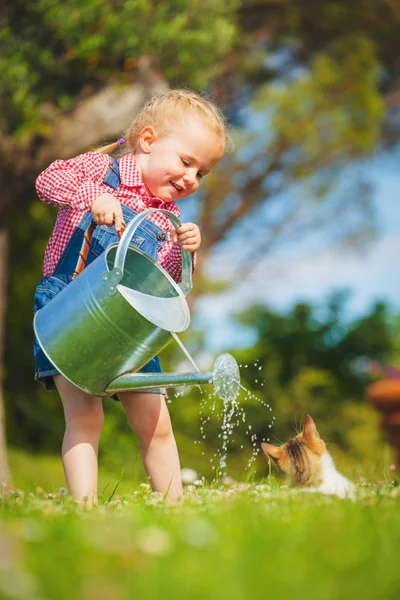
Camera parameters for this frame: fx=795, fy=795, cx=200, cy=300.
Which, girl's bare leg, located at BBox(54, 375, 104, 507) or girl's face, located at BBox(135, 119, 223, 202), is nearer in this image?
girl's bare leg, located at BBox(54, 375, 104, 507)

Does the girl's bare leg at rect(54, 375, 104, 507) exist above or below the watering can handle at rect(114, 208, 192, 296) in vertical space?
Result: below

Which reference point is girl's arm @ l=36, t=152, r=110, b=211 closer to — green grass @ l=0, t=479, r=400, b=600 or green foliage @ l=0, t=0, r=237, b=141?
green grass @ l=0, t=479, r=400, b=600

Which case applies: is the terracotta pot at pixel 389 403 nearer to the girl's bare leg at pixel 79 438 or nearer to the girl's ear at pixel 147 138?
the girl's bare leg at pixel 79 438

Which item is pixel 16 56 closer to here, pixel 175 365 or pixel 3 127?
pixel 3 127

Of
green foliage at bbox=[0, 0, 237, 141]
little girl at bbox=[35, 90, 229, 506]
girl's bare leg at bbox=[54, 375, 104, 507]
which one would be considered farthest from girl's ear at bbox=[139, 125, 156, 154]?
green foliage at bbox=[0, 0, 237, 141]

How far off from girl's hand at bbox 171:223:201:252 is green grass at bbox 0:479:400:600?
1.12 metres

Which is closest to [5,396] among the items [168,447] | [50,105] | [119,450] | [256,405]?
[119,450]

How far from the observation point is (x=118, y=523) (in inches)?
55.5

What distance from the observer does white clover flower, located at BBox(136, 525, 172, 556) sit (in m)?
1.20

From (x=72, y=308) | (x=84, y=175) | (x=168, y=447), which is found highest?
(x=84, y=175)

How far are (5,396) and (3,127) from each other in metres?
3.84

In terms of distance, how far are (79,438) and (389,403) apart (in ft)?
3.68

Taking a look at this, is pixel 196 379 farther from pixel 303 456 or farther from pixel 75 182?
pixel 75 182

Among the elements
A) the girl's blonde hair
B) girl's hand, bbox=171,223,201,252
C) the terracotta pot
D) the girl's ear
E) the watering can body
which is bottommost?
the watering can body
